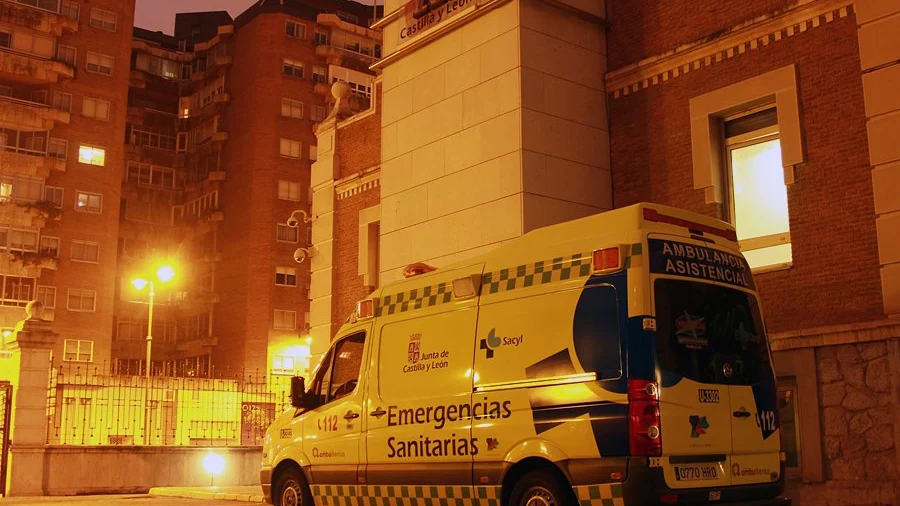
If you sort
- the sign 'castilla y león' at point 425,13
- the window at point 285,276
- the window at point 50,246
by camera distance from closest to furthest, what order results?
the sign 'castilla y león' at point 425,13 → the window at point 50,246 → the window at point 285,276

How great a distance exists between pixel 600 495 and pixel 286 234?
50.2 m

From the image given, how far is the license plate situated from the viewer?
26.3ft

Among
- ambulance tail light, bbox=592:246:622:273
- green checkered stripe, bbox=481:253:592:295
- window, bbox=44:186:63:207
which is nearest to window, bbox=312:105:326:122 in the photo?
window, bbox=44:186:63:207

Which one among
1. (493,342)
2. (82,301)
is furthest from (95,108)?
(493,342)

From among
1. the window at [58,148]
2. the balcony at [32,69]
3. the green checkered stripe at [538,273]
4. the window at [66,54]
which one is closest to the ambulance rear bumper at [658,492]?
the green checkered stripe at [538,273]

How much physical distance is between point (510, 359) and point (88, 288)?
4771cm

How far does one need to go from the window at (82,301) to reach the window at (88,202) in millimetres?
4529

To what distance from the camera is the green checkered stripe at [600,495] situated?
7969 mm

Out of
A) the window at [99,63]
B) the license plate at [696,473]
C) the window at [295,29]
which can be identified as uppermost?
the window at [295,29]

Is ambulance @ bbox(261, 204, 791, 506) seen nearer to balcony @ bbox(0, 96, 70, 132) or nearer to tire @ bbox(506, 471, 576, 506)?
tire @ bbox(506, 471, 576, 506)

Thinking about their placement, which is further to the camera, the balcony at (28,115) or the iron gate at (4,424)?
the balcony at (28,115)

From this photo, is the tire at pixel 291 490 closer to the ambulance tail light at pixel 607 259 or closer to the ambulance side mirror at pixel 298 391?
the ambulance side mirror at pixel 298 391

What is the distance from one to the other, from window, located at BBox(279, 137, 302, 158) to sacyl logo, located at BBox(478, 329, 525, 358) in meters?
49.3

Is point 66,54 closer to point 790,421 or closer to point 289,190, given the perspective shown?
point 289,190
